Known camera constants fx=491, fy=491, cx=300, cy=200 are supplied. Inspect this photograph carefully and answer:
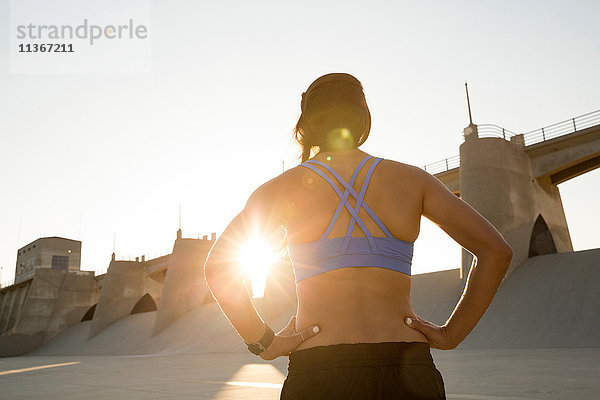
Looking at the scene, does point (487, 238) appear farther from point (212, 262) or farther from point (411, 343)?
point (212, 262)

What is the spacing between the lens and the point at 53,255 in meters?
86.0

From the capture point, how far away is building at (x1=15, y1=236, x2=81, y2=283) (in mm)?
85312

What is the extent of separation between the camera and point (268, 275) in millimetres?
32438

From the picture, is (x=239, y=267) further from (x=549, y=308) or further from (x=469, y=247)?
(x=549, y=308)

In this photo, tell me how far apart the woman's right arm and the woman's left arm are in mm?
562

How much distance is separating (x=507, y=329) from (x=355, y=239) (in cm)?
2081

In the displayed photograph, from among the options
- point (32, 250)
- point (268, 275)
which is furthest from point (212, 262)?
point (32, 250)

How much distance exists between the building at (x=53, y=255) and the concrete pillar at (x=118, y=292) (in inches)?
1670

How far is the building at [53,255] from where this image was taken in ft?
280

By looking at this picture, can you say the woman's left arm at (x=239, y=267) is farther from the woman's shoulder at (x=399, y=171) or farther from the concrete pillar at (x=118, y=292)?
the concrete pillar at (x=118, y=292)

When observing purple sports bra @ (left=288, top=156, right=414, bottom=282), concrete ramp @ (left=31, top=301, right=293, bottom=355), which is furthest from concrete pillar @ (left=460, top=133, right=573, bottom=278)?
purple sports bra @ (left=288, top=156, right=414, bottom=282)

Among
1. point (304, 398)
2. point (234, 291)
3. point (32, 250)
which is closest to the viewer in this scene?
point (304, 398)

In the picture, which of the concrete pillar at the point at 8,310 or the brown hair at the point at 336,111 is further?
the concrete pillar at the point at 8,310

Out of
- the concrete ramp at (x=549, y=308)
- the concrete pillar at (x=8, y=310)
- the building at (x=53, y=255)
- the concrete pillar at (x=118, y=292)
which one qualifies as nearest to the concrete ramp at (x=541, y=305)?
the concrete ramp at (x=549, y=308)
